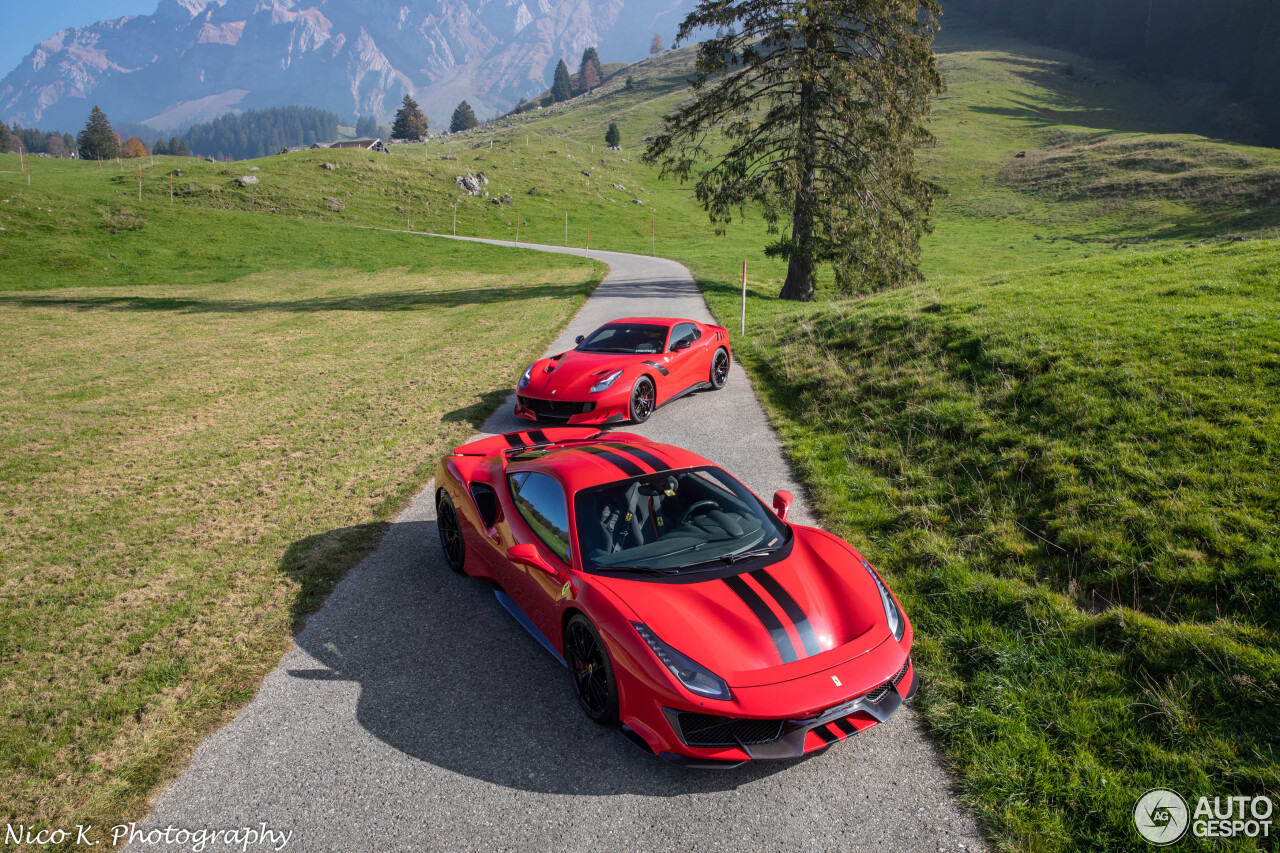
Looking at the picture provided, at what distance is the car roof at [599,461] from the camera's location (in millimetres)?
4637

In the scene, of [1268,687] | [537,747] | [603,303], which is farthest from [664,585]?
[603,303]

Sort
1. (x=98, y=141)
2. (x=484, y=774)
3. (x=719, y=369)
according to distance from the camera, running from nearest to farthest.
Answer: (x=484, y=774) → (x=719, y=369) → (x=98, y=141)

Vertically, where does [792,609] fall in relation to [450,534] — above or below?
above

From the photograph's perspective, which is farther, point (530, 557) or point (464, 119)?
point (464, 119)

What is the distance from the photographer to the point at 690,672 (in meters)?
3.38

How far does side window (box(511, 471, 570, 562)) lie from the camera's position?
14.4ft

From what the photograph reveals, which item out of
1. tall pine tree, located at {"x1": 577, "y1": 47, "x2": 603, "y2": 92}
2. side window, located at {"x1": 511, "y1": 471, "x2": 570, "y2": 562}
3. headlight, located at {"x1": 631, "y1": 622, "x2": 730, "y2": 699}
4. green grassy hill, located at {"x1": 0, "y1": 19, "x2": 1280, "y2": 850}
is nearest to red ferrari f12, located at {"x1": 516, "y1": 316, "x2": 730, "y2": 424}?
green grassy hill, located at {"x1": 0, "y1": 19, "x2": 1280, "y2": 850}

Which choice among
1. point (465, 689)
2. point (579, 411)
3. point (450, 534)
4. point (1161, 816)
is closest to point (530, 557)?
point (465, 689)

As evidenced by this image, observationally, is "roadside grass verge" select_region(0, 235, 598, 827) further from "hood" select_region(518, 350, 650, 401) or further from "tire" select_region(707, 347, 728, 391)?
Result: "tire" select_region(707, 347, 728, 391)

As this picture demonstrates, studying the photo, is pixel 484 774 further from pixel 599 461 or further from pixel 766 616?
pixel 599 461

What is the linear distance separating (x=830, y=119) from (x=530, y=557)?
65.5 ft

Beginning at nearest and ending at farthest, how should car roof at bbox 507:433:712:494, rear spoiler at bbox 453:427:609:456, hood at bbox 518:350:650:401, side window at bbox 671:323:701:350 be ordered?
car roof at bbox 507:433:712:494 < rear spoiler at bbox 453:427:609:456 < hood at bbox 518:350:650:401 < side window at bbox 671:323:701:350

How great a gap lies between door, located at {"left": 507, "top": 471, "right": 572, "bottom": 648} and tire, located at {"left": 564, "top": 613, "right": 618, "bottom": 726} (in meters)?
0.18

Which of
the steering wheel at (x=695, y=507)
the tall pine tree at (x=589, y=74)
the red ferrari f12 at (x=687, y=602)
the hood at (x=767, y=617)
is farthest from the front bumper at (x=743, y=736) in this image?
the tall pine tree at (x=589, y=74)
